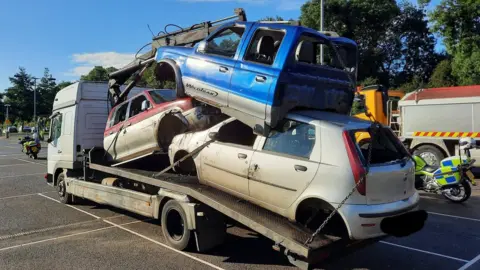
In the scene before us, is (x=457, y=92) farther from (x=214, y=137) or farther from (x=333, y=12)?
(x=333, y=12)

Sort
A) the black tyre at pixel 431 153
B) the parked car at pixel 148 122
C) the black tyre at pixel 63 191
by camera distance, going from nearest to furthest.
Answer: the parked car at pixel 148 122 → the black tyre at pixel 63 191 → the black tyre at pixel 431 153

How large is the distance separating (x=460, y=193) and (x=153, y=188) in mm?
6766

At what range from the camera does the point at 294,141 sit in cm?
494

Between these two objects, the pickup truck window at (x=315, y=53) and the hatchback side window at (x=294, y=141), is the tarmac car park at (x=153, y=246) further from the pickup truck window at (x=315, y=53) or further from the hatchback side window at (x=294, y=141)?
the pickup truck window at (x=315, y=53)

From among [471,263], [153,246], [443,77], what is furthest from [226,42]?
[443,77]

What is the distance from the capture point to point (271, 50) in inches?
225

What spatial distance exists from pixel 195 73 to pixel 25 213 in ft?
17.1

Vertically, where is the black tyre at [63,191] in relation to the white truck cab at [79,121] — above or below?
below

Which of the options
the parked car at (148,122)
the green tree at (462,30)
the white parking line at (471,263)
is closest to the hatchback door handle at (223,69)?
the parked car at (148,122)

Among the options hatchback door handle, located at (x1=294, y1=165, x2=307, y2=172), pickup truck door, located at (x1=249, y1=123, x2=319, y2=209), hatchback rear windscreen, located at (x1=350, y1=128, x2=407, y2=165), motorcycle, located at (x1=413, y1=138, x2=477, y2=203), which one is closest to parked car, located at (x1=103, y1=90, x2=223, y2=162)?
pickup truck door, located at (x1=249, y1=123, x2=319, y2=209)

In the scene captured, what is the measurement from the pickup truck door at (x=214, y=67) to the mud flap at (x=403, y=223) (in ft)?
8.65

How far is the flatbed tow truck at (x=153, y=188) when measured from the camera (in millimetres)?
4584

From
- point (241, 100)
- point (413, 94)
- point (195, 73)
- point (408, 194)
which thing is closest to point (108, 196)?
point (195, 73)

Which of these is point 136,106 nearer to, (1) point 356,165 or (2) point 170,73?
(2) point 170,73
